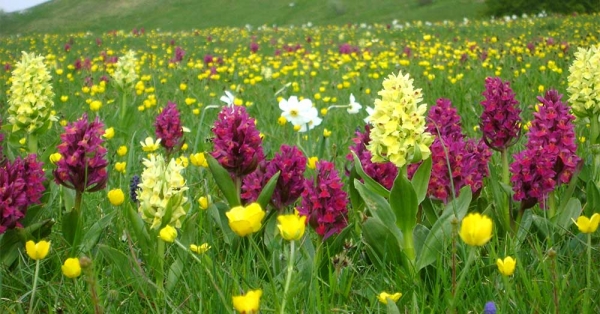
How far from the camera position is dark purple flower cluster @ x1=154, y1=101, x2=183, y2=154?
3529mm

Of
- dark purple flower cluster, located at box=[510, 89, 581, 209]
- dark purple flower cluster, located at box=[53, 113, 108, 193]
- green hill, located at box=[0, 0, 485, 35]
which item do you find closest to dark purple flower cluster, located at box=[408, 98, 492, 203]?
dark purple flower cluster, located at box=[510, 89, 581, 209]

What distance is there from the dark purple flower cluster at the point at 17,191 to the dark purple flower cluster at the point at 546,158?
5.66 ft

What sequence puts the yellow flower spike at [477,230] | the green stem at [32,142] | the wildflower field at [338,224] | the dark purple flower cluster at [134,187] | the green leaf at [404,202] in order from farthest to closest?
the green stem at [32,142] < the dark purple flower cluster at [134,187] < the green leaf at [404,202] < the wildflower field at [338,224] < the yellow flower spike at [477,230]

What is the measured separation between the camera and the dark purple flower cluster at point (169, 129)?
353 cm

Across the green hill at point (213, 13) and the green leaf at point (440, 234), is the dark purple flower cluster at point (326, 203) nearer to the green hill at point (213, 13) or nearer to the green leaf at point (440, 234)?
the green leaf at point (440, 234)

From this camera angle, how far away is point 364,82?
720 cm

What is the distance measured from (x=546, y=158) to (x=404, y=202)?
0.63 m

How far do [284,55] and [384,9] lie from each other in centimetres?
2796

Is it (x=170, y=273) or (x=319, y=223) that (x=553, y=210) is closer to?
(x=319, y=223)

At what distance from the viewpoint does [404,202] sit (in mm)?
1988

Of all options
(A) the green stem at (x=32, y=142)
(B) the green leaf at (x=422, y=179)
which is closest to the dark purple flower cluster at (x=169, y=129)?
(A) the green stem at (x=32, y=142)

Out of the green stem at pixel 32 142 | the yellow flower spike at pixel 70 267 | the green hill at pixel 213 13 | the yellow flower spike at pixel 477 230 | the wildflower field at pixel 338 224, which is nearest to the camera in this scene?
the yellow flower spike at pixel 477 230

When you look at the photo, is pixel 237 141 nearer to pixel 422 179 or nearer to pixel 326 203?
pixel 326 203

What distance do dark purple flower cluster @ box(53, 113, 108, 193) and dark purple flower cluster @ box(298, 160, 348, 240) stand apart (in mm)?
817
